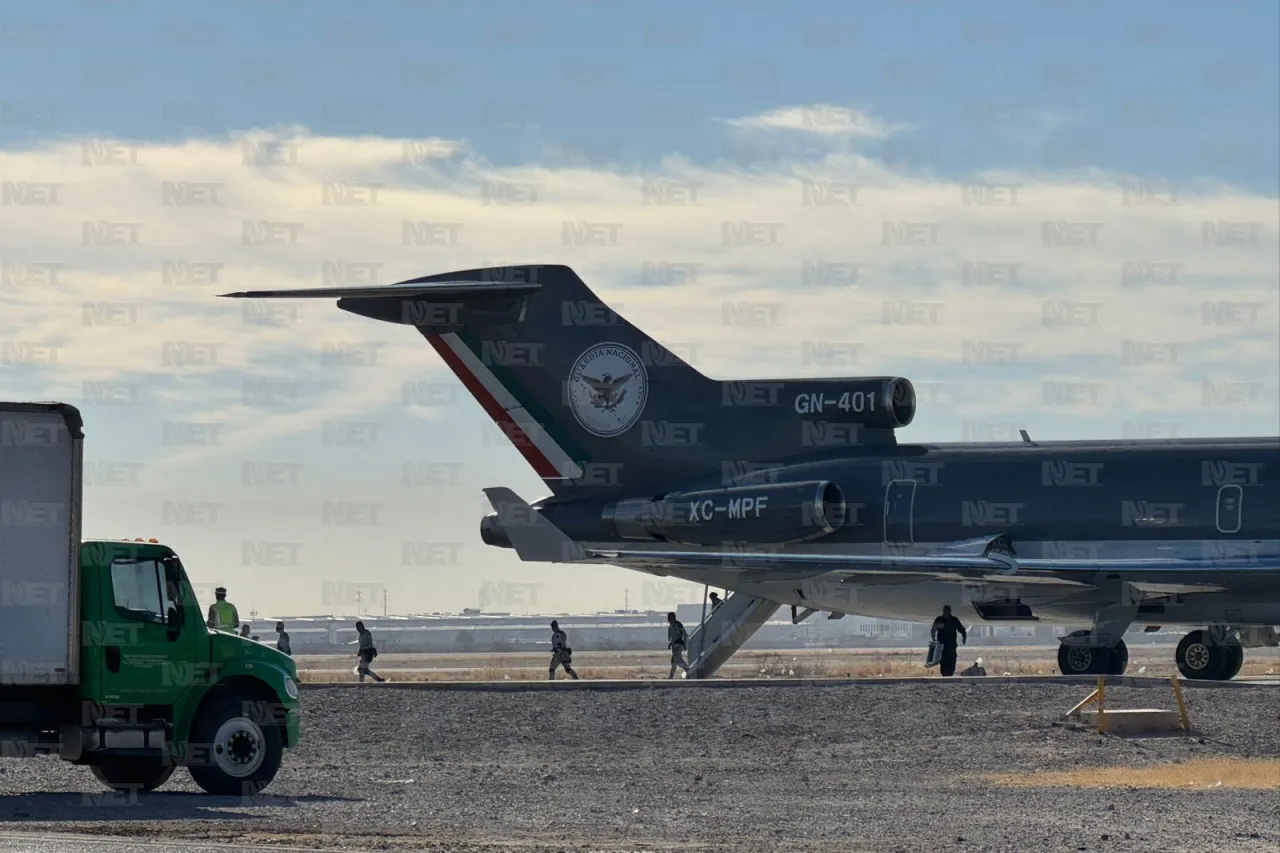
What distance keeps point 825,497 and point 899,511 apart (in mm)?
1273

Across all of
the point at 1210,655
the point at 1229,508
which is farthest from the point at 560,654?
the point at 1229,508

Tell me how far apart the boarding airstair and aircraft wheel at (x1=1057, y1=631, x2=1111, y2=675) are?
18.2ft

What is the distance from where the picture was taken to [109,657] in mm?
17000

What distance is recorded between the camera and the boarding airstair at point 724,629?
34312 millimetres

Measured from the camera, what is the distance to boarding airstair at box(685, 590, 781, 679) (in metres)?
34.3

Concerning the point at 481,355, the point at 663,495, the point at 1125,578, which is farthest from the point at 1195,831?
the point at 481,355

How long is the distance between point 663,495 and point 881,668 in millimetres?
9747

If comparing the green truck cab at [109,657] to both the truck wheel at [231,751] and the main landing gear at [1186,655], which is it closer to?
the truck wheel at [231,751]

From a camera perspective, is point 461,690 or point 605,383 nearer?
point 461,690

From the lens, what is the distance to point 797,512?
3278 centimetres

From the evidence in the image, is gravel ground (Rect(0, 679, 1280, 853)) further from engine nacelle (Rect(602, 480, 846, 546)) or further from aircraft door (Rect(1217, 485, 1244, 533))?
engine nacelle (Rect(602, 480, 846, 546))

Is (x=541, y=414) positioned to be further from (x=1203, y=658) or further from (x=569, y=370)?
(x=1203, y=658)

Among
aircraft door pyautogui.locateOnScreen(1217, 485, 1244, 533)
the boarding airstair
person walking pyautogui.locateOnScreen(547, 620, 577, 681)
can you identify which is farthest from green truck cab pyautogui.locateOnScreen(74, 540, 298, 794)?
person walking pyautogui.locateOnScreen(547, 620, 577, 681)

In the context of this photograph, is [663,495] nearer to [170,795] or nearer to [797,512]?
[797,512]
